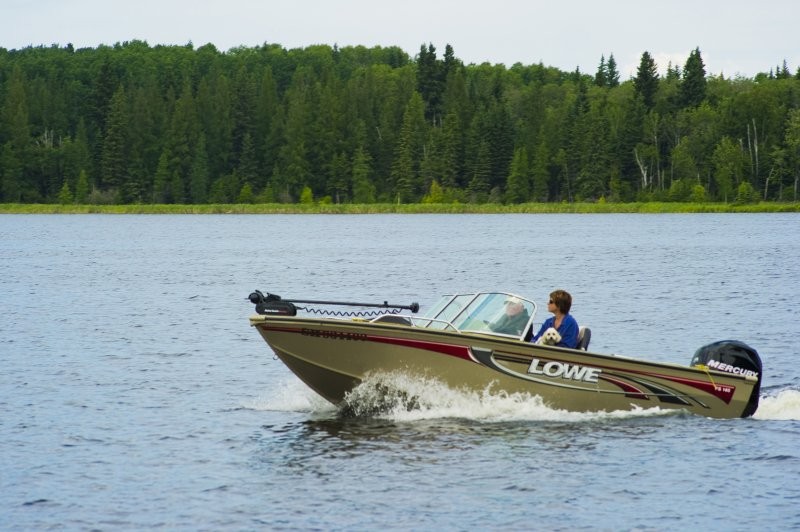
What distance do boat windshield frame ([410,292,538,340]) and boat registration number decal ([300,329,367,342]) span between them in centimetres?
89

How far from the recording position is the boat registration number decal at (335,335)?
16.6 m

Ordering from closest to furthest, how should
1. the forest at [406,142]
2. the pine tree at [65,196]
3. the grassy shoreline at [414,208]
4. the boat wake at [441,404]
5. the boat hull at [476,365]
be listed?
the boat hull at [476,365] < the boat wake at [441,404] < the grassy shoreline at [414,208] < the forest at [406,142] < the pine tree at [65,196]

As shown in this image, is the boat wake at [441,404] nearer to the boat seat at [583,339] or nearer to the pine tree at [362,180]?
the boat seat at [583,339]

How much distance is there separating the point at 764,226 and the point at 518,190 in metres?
41.8

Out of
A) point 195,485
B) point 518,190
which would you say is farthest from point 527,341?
point 518,190

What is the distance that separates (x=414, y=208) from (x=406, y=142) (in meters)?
15.6

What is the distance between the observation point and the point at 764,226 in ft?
315

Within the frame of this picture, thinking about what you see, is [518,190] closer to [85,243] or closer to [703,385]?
[85,243]

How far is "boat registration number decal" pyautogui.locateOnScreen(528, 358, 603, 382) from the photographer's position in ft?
55.0

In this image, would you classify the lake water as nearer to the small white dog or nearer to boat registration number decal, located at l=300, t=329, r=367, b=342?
the small white dog

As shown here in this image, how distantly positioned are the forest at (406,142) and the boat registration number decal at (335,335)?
111970 mm

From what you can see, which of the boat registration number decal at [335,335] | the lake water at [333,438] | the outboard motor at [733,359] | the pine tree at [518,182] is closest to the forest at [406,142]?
the pine tree at [518,182]

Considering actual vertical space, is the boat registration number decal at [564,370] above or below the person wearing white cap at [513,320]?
below

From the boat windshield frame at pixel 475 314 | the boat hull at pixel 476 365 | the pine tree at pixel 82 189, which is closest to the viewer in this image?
the boat hull at pixel 476 365
